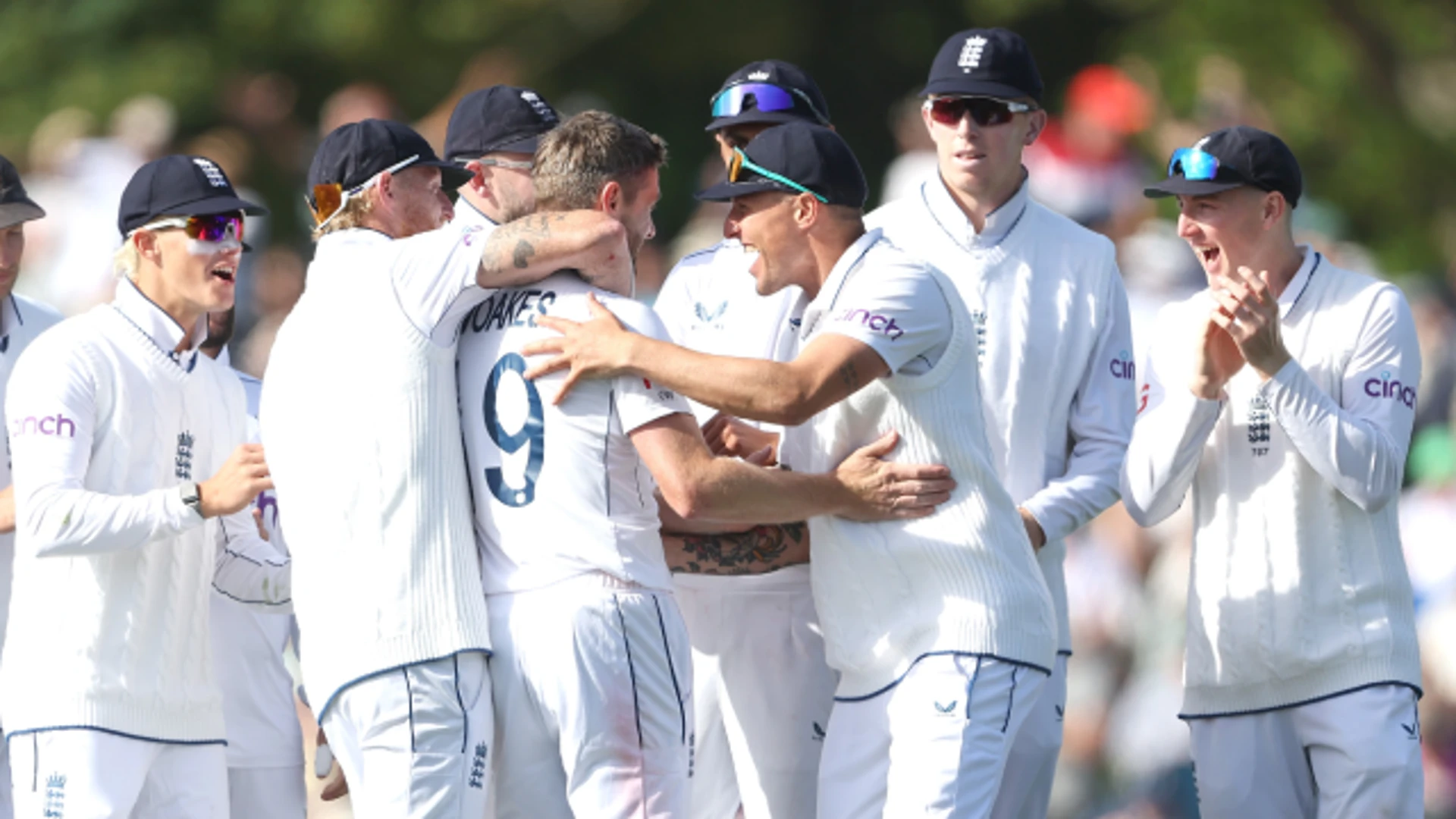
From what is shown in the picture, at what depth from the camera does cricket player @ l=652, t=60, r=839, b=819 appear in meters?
6.55

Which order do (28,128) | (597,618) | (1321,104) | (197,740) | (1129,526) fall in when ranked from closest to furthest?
(597,618), (197,740), (1129,526), (1321,104), (28,128)

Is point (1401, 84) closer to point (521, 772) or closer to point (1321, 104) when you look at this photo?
point (1321, 104)

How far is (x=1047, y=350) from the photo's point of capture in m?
6.91

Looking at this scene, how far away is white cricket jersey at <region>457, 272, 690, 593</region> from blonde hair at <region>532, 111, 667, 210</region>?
344 mm

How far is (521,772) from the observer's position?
18.4ft

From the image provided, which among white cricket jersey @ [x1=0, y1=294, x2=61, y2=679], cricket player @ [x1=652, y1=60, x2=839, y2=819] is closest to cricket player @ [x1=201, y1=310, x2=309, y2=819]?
white cricket jersey @ [x1=0, y1=294, x2=61, y2=679]

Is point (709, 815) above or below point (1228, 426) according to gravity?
below

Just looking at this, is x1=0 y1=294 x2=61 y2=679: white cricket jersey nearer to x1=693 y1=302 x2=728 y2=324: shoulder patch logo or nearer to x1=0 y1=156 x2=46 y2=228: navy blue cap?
x1=0 y1=156 x2=46 y2=228: navy blue cap

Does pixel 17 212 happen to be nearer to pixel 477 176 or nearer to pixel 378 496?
pixel 477 176

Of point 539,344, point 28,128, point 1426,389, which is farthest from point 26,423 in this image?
point 28,128

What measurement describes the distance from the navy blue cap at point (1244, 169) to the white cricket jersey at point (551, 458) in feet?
6.50

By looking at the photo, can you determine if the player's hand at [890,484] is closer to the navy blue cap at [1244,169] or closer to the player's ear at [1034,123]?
the navy blue cap at [1244,169]

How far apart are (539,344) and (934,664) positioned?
4.70 ft

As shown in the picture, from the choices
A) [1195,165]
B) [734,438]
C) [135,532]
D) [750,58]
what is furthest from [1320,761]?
[750,58]
